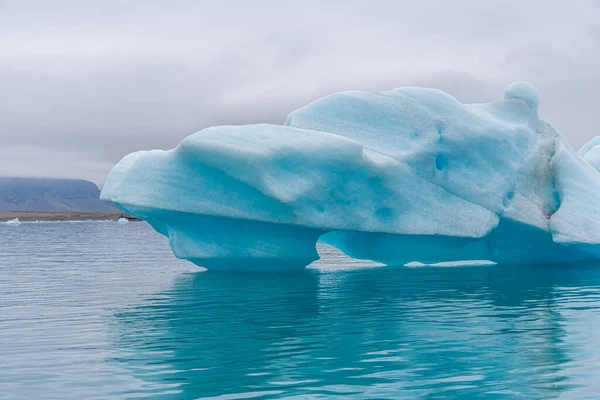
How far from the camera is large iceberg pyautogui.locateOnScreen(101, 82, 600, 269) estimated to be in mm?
16453

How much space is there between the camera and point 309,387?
6781 millimetres

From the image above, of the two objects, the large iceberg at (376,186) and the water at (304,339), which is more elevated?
the large iceberg at (376,186)

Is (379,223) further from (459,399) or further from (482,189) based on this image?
(459,399)

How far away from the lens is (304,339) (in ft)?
30.3

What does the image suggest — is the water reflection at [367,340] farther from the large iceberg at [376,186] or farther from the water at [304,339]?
the large iceberg at [376,186]

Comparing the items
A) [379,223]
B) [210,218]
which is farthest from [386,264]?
[210,218]

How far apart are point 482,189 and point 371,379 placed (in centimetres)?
1256

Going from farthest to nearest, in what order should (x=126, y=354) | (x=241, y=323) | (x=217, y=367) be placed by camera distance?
1. (x=241, y=323)
2. (x=126, y=354)
3. (x=217, y=367)

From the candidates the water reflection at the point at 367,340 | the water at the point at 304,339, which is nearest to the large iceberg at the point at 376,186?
the water at the point at 304,339

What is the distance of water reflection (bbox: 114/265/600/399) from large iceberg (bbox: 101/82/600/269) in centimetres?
226

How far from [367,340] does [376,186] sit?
29.7ft

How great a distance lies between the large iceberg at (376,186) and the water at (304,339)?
160 centimetres

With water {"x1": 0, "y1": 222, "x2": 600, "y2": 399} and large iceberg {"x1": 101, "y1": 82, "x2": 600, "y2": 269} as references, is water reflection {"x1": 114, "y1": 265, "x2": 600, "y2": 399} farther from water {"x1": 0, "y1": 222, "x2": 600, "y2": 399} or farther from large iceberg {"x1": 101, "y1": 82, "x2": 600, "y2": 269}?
large iceberg {"x1": 101, "y1": 82, "x2": 600, "y2": 269}

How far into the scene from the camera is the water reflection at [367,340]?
22.6ft
